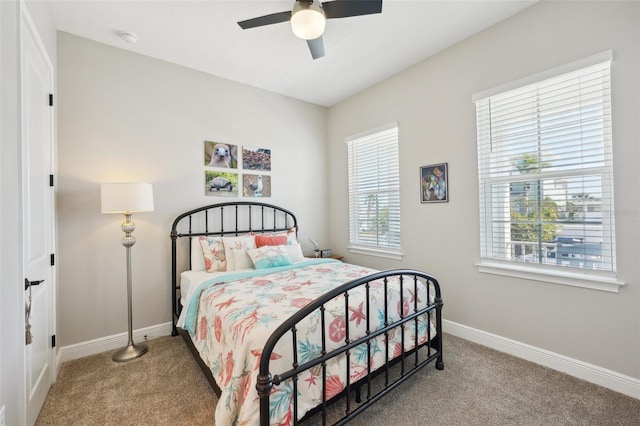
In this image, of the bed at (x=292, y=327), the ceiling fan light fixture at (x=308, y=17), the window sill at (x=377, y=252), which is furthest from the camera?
the window sill at (x=377, y=252)

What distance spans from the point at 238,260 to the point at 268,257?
12.5 inches

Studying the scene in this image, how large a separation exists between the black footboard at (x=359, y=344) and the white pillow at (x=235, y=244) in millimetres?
1505

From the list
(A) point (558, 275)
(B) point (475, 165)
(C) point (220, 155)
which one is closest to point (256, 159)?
(C) point (220, 155)

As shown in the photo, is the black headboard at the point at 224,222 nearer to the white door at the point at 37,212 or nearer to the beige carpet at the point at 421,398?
the beige carpet at the point at 421,398

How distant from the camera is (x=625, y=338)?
6.34 ft

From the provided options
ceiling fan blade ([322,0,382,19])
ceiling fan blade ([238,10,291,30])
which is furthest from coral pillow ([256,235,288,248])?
ceiling fan blade ([322,0,382,19])

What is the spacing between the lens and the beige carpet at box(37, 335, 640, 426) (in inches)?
67.8

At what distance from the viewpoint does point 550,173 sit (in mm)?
2271

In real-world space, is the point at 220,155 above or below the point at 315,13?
below

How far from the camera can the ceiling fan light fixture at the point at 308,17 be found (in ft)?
6.07

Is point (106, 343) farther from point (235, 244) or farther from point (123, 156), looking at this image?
point (123, 156)

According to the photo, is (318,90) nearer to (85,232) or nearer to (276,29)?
(276,29)

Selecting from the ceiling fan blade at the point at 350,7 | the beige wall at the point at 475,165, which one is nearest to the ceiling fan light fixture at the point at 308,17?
the ceiling fan blade at the point at 350,7

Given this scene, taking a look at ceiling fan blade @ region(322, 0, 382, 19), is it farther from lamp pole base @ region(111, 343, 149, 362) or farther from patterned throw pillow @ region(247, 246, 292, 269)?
lamp pole base @ region(111, 343, 149, 362)
